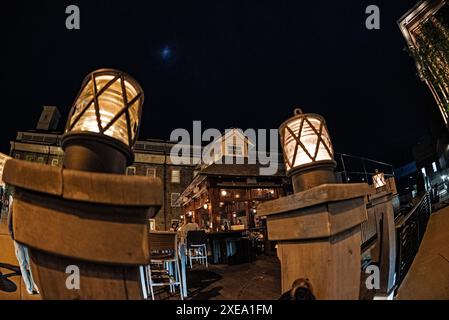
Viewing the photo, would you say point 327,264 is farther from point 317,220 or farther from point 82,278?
point 82,278

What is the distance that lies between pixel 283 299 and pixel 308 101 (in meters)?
21.0


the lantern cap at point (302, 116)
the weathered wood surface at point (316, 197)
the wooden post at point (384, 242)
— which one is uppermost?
the lantern cap at point (302, 116)

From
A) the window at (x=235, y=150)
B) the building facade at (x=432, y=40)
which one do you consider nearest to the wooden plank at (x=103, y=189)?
the building facade at (x=432, y=40)

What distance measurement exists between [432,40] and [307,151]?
10.8 metres

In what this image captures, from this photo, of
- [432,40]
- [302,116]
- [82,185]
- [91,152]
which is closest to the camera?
[82,185]

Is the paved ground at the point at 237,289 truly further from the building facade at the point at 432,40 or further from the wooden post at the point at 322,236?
the building facade at the point at 432,40

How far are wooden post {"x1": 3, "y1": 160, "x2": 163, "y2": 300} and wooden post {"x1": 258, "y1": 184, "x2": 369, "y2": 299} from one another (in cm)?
96

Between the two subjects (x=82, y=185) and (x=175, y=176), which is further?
(x=175, y=176)

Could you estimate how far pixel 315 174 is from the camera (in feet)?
5.04

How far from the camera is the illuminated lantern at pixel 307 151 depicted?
1545mm

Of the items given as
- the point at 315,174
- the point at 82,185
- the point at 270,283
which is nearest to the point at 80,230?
the point at 82,185

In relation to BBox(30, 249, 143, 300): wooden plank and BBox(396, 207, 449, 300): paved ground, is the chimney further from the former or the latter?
BBox(396, 207, 449, 300): paved ground

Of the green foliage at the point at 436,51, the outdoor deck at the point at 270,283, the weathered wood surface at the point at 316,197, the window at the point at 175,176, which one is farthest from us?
the window at the point at 175,176

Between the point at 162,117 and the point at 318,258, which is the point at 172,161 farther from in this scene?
the point at 318,258
